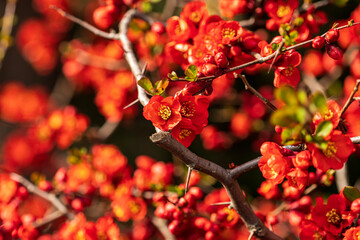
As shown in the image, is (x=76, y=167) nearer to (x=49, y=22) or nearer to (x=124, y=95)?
(x=124, y=95)

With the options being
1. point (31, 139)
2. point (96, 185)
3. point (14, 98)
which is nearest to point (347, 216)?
point (96, 185)

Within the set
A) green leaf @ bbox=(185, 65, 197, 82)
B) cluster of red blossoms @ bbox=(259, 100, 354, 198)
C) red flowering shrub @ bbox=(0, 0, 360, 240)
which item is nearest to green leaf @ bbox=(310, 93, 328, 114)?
red flowering shrub @ bbox=(0, 0, 360, 240)

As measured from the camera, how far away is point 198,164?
902mm

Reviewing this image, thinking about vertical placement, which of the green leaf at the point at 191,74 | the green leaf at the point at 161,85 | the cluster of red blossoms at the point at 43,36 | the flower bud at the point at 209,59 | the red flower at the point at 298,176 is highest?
the flower bud at the point at 209,59

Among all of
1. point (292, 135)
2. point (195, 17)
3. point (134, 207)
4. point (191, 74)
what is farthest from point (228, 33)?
point (134, 207)

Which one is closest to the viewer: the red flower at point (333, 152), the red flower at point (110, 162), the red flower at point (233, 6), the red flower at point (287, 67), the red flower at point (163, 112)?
the red flower at point (333, 152)

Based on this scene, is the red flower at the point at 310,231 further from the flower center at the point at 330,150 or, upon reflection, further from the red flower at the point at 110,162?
the red flower at the point at 110,162

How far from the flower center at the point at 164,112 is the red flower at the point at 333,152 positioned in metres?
0.35

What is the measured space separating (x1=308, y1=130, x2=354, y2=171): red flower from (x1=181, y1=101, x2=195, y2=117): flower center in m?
0.32

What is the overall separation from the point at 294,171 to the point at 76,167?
1102 mm

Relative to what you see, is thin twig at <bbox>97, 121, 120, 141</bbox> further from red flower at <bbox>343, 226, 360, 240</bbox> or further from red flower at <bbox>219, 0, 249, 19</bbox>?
red flower at <bbox>343, 226, 360, 240</bbox>

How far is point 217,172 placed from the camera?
917 mm

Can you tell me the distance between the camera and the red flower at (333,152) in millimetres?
815

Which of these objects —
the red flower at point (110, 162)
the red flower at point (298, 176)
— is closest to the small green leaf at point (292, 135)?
the red flower at point (298, 176)
